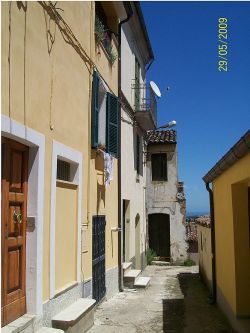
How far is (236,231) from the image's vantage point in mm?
7078

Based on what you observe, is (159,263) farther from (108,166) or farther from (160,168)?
(108,166)

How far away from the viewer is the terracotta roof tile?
20.6 meters

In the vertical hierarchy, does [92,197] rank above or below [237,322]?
above

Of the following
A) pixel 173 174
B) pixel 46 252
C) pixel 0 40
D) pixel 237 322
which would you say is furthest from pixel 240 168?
pixel 173 174

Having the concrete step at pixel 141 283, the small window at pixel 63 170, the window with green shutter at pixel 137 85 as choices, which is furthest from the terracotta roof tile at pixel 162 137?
the small window at pixel 63 170

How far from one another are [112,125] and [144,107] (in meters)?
5.09

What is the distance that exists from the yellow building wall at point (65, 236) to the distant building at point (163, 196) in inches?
526

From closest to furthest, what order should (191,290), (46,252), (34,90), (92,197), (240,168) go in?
(34,90)
(46,252)
(240,168)
(92,197)
(191,290)

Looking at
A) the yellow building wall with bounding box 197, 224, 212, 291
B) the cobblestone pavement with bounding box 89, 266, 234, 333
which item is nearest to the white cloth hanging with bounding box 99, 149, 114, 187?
the cobblestone pavement with bounding box 89, 266, 234, 333

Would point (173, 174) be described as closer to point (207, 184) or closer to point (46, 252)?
point (207, 184)

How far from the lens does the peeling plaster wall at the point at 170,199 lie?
66.3 ft

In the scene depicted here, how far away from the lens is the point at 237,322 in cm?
693

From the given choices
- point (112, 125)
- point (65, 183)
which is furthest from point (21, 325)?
point (112, 125)

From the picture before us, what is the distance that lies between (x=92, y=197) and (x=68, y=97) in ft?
8.13
